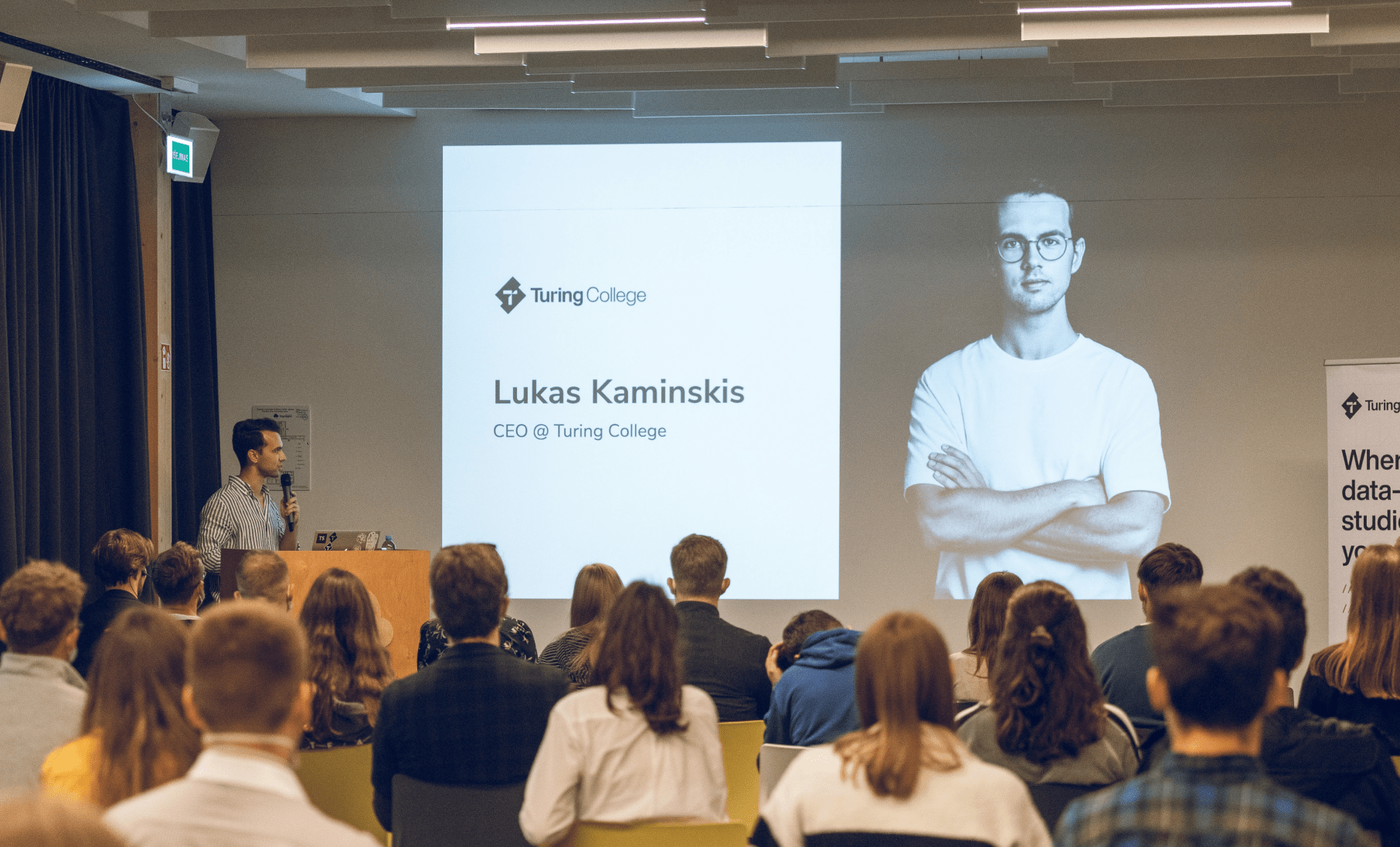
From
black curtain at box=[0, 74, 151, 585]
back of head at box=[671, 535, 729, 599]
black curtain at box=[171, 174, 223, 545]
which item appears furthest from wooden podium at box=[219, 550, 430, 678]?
black curtain at box=[171, 174, 223, 545]

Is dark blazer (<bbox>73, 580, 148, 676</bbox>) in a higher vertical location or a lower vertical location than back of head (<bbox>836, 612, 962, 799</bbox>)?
lower

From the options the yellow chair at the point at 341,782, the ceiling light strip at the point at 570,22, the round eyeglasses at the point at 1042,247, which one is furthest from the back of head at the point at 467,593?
the round eyeglasses at the point at 1042,247

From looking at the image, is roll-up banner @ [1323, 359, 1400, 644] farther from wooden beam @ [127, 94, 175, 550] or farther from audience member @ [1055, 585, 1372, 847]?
wooden beam @ [127, 94, 175, 550]

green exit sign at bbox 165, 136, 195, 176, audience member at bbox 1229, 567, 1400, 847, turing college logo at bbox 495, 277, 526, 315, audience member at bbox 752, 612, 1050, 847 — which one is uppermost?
green exit sign at bbox 165, 136, 195, 176

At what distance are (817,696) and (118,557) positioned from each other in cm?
240

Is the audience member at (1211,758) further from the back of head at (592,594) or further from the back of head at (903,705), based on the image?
the back of head at (592,594)

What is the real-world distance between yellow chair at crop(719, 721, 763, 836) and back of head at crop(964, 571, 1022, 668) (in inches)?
24.5

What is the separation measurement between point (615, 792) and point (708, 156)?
4.77m

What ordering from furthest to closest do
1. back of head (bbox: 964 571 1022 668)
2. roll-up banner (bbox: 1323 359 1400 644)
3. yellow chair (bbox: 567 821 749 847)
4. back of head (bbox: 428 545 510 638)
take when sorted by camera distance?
1. roll-up banner (bbox: 1323 359 1400 644)
2. back of head (bbox: 964 571 1022 668)
3. back of head (bbox: 428 545 510 638)
4. yellow chair (bbox: 567 821 749 847)

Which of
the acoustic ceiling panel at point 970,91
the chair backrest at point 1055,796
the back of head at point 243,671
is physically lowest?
the chair backrest at point 1055,796

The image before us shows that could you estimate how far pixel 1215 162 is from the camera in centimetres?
656

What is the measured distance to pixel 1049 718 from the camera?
8.00ft

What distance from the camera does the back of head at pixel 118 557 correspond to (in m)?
4.09

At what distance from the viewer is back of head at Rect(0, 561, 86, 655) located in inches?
98.5
